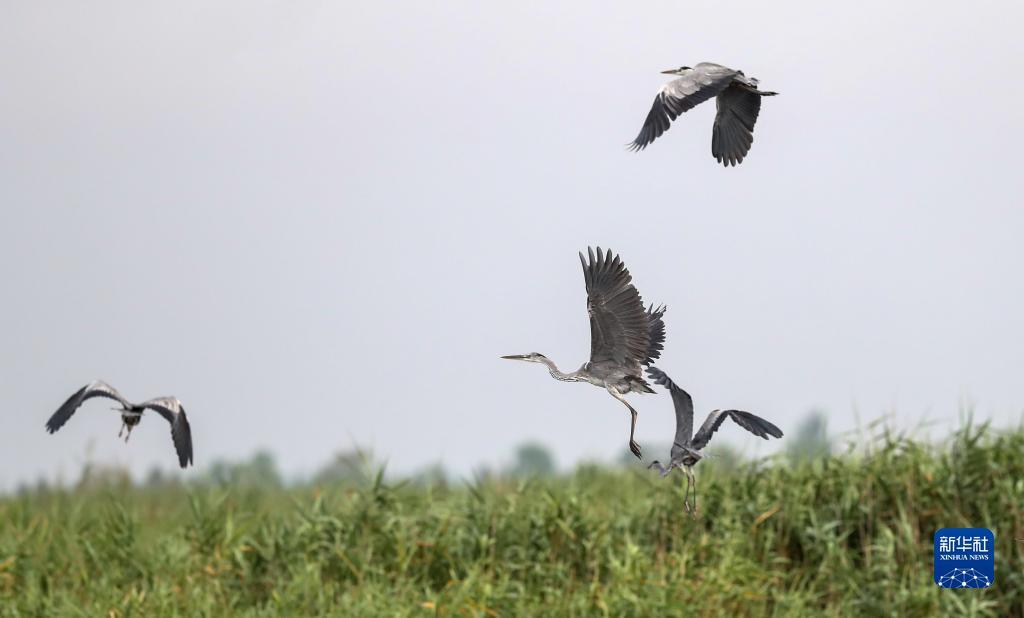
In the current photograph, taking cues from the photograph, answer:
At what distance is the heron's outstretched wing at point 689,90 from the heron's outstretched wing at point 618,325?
3.60 feet

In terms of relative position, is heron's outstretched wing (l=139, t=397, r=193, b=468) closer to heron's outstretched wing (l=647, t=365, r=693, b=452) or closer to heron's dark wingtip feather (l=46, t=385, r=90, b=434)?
heron's dark wingtip feather (l=46, t=385, r=90, b=434)

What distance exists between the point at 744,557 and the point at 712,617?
1.32 metres

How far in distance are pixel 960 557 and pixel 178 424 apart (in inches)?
242

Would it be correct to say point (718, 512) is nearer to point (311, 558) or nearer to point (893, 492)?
point (893, 492)

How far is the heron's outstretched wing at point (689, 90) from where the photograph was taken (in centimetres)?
407

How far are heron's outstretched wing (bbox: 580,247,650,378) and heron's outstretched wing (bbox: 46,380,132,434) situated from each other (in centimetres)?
155

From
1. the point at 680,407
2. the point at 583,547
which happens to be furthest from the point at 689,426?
the point at 583,547

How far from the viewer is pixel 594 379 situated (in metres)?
3.02

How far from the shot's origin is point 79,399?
4.03m

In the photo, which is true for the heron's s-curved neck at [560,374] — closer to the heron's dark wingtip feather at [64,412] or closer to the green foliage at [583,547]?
the heron's dark wingtip feather at [64,412]

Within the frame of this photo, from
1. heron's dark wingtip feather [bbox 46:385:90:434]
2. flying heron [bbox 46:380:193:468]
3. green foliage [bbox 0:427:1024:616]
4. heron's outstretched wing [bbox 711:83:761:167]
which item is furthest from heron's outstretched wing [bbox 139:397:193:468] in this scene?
green foliage [bbox 0:427:1024:616]

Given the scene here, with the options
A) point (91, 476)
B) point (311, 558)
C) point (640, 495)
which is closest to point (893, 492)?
point (640, 495)

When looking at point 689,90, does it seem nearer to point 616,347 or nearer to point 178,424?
point 616,347

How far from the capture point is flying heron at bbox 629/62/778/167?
13.5 ft
